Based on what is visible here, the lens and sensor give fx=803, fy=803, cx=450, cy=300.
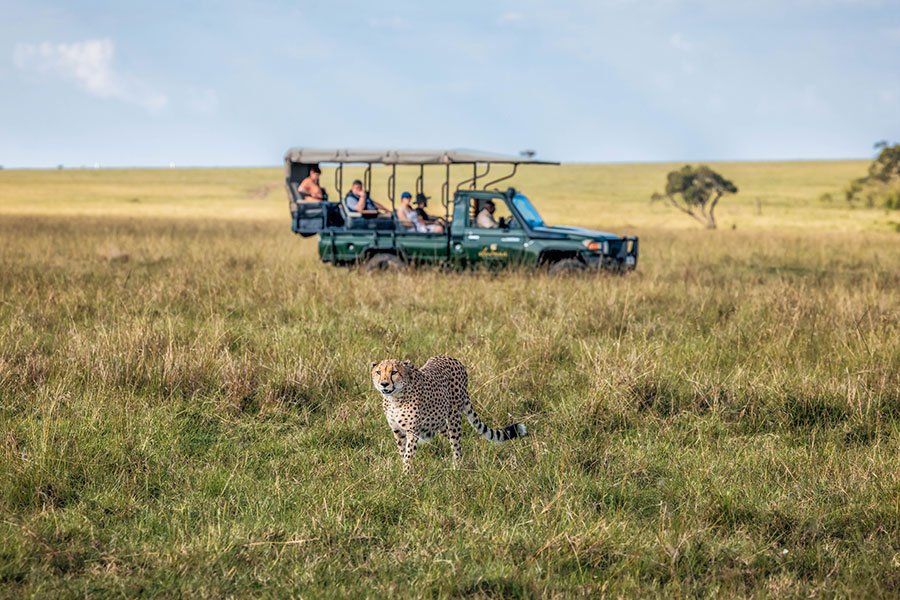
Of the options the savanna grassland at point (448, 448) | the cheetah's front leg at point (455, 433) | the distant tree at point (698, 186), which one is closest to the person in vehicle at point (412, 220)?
the savanna grassland at point (448, 448)

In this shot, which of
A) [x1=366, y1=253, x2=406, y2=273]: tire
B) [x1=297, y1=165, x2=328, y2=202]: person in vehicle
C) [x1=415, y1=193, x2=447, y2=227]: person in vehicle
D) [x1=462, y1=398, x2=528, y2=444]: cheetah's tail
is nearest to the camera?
[x1=462, y1=398, x2=528, y2=444]: cheetah's tail

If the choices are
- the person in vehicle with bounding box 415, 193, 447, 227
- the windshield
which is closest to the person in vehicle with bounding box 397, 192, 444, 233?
the person in vehicle with bounding box 415, 193, 447, 227

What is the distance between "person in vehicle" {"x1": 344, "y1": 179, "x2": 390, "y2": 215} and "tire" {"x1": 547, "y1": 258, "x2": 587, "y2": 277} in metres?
2.96

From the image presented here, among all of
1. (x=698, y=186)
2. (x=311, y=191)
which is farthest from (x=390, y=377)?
(x=698, y=186)

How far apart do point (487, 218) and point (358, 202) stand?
2.15 metres

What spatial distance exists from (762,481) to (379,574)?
2.23m

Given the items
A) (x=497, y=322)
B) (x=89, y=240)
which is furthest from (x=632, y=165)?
(x=497, y=322)

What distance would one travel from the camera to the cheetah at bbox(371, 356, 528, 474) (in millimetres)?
4223

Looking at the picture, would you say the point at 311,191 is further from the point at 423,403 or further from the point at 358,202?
the point at 423,403

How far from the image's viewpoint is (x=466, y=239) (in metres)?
12.5

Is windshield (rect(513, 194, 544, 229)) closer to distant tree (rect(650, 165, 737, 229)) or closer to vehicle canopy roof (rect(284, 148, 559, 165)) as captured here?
vehicle canopy roof (rect(284, 148, 559, 165))

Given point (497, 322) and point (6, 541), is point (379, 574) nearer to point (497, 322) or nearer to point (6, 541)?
point (6, 541)

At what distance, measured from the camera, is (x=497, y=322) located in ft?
28.1

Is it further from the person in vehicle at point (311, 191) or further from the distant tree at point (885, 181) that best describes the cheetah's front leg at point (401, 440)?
the distant tree at point (885, 181)
